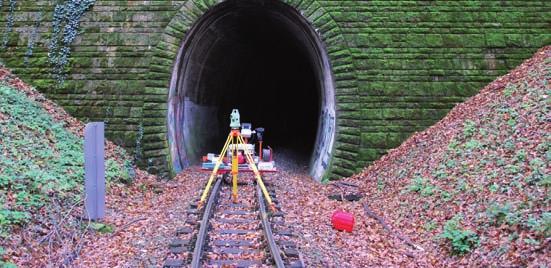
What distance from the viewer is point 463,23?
1038 cm

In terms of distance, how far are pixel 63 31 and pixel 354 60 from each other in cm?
721

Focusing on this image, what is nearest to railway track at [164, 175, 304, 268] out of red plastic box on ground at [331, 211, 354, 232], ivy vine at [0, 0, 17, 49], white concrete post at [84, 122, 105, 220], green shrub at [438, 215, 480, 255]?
red plastic box on ground at [331, 211, 354, 232]

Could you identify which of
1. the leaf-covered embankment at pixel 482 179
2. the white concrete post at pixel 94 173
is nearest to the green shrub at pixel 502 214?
the leaf-covered embankment at pixel 482 179

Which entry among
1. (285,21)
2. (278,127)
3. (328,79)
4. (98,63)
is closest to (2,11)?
(98,63)

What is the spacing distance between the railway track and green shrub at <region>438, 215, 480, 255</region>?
1.93 meters

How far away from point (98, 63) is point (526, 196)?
942 centimetres

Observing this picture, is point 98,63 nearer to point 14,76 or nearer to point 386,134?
point 14,76

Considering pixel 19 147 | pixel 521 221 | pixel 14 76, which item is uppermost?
pixel 14 76

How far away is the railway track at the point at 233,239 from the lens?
486 centimetres

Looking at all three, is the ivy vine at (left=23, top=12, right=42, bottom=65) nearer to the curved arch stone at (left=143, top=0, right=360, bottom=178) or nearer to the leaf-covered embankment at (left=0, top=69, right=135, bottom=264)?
the leaf-covered embankment at (left=0, top=69, right=135, bottom=264)

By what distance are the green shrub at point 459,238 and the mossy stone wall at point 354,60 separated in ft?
14.9

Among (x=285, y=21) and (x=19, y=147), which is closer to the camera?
(x=19, y=147)

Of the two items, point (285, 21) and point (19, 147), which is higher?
point (285, 21)

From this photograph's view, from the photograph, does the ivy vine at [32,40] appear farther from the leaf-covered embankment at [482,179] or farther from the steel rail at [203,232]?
the leaf-covered embankment at [482,179]
